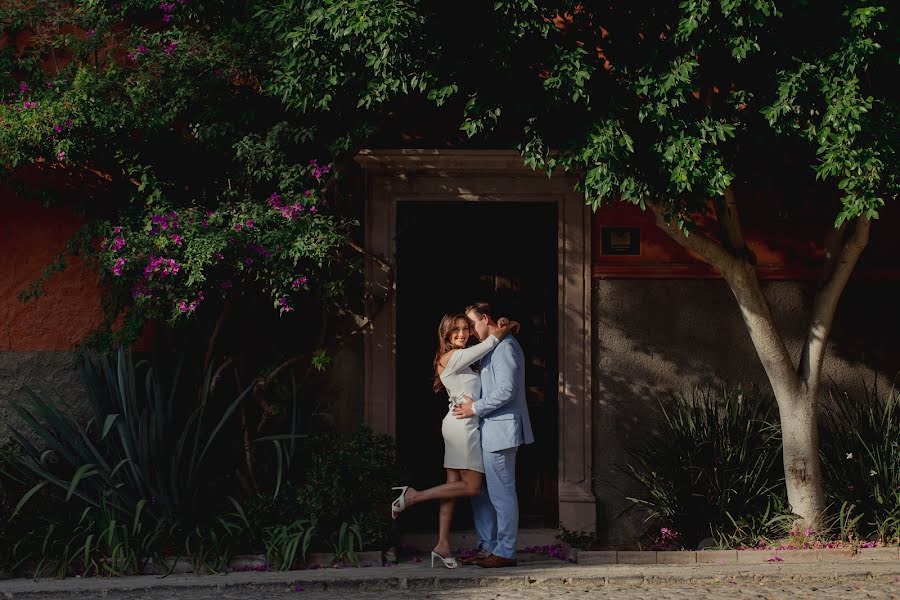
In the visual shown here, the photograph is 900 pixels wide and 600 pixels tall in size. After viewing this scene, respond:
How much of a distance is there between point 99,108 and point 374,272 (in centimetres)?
239

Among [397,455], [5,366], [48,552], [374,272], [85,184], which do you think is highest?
[85,184]

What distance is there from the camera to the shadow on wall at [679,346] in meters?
8.74

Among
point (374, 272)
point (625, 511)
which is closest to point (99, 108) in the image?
point (374, 272)

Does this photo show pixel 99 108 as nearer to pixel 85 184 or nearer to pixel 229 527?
pixel 85 184

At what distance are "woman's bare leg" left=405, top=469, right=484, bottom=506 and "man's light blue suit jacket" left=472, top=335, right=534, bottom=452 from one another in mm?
221

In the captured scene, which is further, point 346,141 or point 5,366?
point 5,366

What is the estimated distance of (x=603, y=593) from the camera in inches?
260

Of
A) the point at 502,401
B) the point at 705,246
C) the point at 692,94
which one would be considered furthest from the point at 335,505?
the point at 692,94

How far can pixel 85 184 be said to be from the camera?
26.6ft

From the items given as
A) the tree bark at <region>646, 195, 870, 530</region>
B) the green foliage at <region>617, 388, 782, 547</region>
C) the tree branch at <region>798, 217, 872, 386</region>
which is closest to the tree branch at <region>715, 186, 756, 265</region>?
the tree bark at <region>646, 195, 870, 530</region>

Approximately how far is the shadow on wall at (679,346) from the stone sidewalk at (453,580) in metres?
A: 1.77

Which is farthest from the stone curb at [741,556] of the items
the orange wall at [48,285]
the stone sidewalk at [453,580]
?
the orange wall at [48,285]

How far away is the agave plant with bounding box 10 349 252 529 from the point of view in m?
7.29

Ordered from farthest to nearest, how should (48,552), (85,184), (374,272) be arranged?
(374,272) < (85,184) < (48,552)
